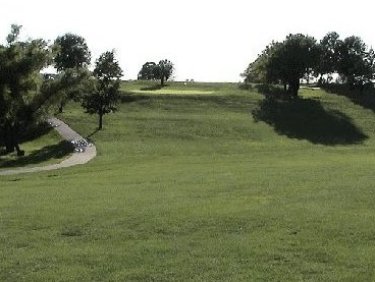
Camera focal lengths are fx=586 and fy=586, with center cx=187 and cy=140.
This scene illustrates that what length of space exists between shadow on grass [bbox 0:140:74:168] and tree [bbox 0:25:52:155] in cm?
231

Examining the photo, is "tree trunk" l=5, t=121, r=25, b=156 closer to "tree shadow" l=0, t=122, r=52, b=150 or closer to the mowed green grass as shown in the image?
"tree shadow" l=0, t=122, r=52, b=150

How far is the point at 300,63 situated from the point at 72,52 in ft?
184

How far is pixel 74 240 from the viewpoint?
15.3 m

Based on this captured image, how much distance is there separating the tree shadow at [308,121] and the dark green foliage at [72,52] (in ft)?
167

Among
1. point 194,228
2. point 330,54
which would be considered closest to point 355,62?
point 330,54

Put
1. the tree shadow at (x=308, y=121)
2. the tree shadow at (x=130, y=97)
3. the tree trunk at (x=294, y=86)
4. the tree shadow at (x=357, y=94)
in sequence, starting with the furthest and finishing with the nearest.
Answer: the tree trunk at (x=294, y=86) < the tree shadow at (x=357, y=94) < the tree shadow at (x=130, y=97) < the tree shadow at (x=308, y=121)

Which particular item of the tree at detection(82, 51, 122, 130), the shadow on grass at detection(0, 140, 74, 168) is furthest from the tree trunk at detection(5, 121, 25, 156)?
the tree at detection(82, 51, 122, 130)

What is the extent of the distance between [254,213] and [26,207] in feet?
27.2

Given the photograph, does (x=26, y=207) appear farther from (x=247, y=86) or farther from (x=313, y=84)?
(x=313, y=84)

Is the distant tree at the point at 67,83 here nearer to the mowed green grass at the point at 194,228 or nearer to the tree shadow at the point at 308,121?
the mowed green grass at the point at 194,228

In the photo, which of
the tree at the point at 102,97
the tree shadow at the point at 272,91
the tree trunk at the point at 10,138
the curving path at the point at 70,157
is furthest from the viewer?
the tree shadow at the point at 272,91

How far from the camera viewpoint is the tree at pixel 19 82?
5806 centimetres

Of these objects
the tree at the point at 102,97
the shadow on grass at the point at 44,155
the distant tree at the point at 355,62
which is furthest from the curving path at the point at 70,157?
the distant tree at the point at 355,62

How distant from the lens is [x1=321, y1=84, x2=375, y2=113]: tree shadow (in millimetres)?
107812
